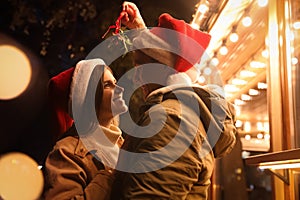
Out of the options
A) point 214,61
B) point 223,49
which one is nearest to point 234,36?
point 223,49

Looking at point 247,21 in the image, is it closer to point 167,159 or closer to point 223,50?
point 223,50

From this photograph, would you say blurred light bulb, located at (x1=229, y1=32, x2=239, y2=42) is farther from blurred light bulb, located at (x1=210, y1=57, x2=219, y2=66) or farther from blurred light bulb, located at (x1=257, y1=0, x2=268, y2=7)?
blurred light bulb, located at (x1=257, y1=0, x2=268, y2=7)

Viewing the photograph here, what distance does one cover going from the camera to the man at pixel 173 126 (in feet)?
4.07

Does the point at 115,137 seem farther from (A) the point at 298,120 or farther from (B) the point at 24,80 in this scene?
(B) the point at 24,80

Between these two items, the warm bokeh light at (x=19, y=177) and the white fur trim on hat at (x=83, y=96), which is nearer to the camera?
the white fur trim on hat at (x=83, y=96)

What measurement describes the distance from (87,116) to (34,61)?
423cm

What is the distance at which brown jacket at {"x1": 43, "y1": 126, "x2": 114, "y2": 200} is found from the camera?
1378 mm

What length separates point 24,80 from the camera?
18.3ft

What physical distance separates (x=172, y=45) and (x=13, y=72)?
439 cm

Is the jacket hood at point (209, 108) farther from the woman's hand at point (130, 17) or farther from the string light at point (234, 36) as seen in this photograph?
the string light at point (234, 36)

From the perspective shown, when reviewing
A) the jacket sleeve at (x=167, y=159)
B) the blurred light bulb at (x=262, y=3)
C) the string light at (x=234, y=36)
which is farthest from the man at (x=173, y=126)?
the string light at (x=234, y=36)

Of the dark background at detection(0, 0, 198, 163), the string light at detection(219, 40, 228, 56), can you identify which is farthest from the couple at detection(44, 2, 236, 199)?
the dark background at detection(0, 0, 198, 163)

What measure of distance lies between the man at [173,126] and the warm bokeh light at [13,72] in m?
4.18

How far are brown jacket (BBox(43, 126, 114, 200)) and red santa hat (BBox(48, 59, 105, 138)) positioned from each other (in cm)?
17
